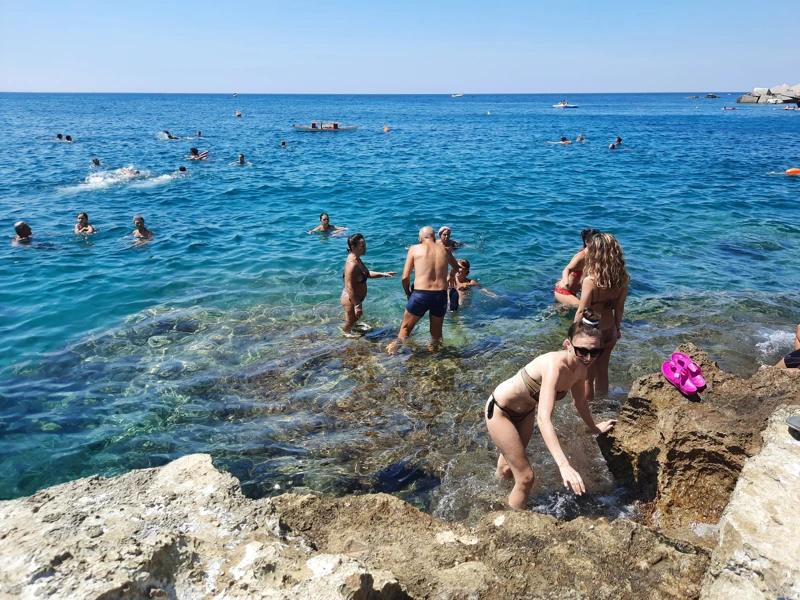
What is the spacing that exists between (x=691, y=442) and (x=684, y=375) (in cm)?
76

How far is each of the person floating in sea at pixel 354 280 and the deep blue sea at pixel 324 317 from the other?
451 millimetres

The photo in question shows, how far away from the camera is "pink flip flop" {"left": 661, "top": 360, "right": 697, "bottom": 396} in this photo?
4191mm

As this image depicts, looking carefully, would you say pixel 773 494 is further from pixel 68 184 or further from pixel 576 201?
pixel 68 184

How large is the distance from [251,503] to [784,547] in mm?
2847

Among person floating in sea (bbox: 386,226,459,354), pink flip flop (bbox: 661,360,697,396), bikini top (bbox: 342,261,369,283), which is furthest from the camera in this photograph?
bikini top (bbox: 342,261,369,283)

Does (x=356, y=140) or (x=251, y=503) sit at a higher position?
(x=356, y=140)

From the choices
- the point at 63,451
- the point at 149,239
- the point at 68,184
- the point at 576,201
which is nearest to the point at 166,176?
the point at 68,184

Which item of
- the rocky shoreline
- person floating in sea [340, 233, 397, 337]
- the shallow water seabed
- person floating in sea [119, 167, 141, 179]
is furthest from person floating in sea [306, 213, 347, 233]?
person floating in sea [119, 167, 141, 179]

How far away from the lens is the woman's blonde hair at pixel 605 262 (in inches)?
186

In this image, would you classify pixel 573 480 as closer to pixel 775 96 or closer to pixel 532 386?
pixel 532 386

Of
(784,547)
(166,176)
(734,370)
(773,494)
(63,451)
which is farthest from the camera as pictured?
(166,176)

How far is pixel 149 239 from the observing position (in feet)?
42.4

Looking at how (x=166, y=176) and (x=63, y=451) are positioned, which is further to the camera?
(x=166, y=176)

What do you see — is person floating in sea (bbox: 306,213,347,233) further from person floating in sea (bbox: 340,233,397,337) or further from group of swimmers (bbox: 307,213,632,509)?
person floating in sea (bbox: 340,233,397,337)
